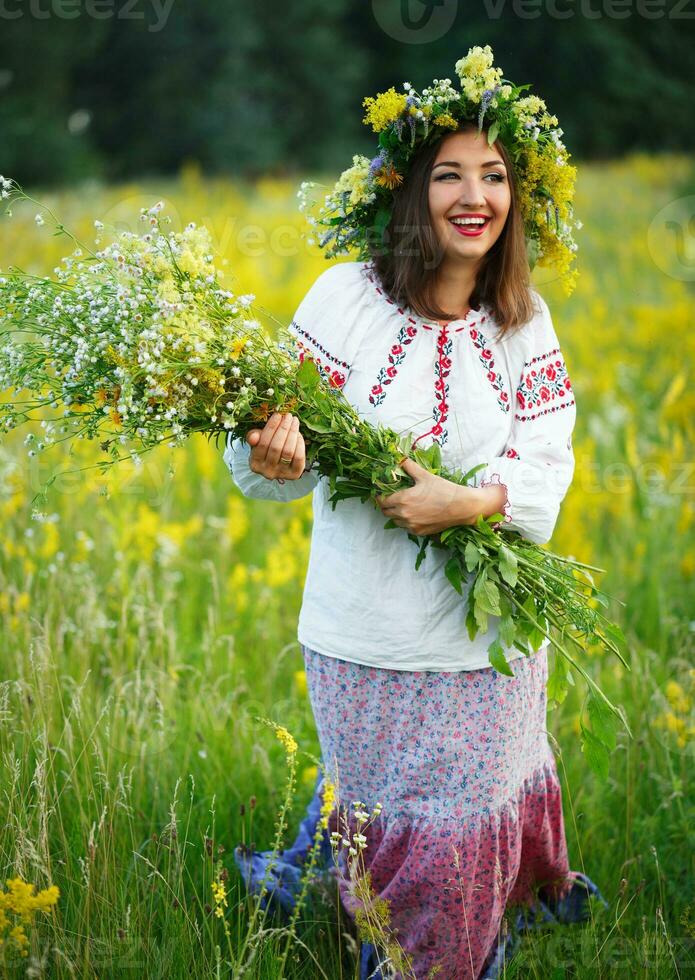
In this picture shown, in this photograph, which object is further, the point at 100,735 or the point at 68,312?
the point at 100,735

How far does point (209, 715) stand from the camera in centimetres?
278

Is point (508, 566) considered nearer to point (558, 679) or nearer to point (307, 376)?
point (558, 679)

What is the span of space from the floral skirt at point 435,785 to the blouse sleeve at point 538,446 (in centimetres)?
35

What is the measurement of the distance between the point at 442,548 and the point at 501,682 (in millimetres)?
346

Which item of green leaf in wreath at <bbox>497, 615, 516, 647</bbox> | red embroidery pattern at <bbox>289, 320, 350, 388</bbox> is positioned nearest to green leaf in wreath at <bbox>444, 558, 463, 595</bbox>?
green leaf in wreath at <bbox>497, 615, 516, 647</bbox>

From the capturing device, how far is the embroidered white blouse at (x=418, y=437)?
2.01 metres

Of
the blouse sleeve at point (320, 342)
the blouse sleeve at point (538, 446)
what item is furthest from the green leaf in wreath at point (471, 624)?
the blouse sleeve at point (320, 342)

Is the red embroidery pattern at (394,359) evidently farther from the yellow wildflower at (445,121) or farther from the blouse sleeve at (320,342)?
the yellow wildflower at (445,121)

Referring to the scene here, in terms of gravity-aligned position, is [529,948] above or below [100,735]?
below

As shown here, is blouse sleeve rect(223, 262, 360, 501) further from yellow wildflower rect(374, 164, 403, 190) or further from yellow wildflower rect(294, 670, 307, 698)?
yellow wildflower rect(294, 670, 307, 698)

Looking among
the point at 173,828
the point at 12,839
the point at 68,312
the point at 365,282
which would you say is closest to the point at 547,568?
the point at 365,282

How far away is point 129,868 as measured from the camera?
208cm

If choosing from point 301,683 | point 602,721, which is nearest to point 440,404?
point 602,721

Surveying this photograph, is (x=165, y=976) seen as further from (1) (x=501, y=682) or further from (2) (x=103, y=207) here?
Result: (2) (x=103, y=207)
